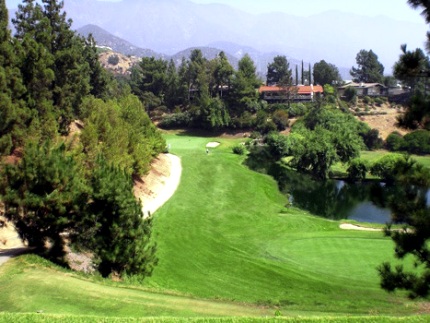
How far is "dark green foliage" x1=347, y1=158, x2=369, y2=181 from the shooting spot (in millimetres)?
51625

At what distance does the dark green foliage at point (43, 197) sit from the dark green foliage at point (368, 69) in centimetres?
10283

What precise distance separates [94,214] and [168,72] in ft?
270

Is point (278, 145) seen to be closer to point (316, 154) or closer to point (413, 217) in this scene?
point (316, 154)

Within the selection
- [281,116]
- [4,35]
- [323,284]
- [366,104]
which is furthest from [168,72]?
[323,284]

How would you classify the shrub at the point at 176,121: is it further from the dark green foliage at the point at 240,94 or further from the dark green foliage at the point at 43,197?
the dark green foliage at the point at 43,197

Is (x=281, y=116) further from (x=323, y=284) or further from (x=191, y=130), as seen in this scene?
(x=323, y=284)

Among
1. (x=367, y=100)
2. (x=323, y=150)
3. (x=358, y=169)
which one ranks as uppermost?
(x=367, y=100)

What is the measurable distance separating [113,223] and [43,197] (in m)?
2.83

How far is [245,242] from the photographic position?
28.1 meters

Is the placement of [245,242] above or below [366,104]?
below

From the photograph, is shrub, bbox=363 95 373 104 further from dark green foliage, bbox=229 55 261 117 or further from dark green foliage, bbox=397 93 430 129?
dark green foliage, bbox=397 93 430 129

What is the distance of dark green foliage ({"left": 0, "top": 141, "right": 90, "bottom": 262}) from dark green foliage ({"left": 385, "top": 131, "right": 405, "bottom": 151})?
59.3 metres

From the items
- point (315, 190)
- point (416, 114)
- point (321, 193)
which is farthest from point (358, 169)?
point (416, 114)

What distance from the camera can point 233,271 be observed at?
22891 millimetres
